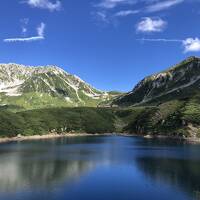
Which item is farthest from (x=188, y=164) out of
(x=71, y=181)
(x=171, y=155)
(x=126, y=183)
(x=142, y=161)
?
(x=71, y=181)

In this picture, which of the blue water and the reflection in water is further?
the reflection in water

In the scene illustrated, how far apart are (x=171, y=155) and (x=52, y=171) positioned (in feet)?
232

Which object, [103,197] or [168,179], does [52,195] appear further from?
[168,179]

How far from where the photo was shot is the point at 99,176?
129 m

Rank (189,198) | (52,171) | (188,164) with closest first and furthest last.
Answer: (189,198) → (52,171) → (188,164)

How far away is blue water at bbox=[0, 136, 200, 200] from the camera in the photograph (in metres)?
98.1

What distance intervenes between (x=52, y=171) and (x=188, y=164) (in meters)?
54.1

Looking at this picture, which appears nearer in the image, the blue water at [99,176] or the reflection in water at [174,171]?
the blue water at [99,176]

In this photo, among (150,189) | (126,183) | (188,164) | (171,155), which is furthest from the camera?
(171,155)

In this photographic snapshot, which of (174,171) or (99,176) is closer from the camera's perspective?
(99,176)

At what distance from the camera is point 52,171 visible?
5443 inches

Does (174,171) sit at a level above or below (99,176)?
above

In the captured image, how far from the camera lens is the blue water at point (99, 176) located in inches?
3863

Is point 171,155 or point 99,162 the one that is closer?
point 99,162
